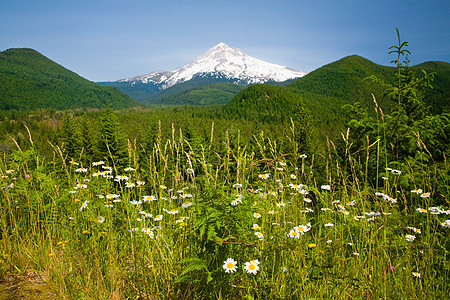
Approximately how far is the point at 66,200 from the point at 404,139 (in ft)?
22.2

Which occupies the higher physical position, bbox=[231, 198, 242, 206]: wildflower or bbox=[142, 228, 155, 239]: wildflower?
bbox=[231, 198, 242, 206]: wildflower

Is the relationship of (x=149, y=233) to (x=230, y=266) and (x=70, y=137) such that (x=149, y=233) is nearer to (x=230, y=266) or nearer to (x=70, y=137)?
(x=230, y=266)

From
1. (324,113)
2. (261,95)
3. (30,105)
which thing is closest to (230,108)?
(261,95)

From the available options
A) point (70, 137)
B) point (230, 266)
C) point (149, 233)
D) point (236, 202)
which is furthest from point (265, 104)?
point (230, 266)

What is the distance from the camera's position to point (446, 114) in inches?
254

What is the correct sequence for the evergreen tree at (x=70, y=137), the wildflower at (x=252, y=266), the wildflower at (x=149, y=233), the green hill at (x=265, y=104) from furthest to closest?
the green hill at (x=265, y=104), the evergreen tree at (x=70, y=137), the wildflower at (x=149, y=233), the wildflower at (x=252, y=266)

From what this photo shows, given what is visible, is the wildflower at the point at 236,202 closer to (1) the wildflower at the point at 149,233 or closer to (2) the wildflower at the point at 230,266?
(2) the wildflower at the point at 230,266

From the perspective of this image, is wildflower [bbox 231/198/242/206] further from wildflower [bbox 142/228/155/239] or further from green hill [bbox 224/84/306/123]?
green hill [bbox 224/84/306/123]

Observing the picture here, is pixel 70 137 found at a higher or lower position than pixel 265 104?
lower

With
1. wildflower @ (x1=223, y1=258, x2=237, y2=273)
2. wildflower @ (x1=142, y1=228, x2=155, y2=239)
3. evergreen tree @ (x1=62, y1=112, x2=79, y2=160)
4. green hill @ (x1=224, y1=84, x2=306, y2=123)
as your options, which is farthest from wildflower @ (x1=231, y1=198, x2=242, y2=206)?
green hill @ (x1=224, y1=84, x2=306, y2=123)

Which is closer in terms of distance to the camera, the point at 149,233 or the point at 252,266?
the point at 252,266

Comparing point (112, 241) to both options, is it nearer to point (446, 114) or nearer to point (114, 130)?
point (446, 114)

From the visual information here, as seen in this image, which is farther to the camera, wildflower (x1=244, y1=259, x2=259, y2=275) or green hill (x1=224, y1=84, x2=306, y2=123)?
green hill (x1=224, y1=84, x2=306, y2=123)

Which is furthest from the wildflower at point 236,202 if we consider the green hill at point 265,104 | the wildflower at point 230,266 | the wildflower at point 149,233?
the green hill at point 265,104
